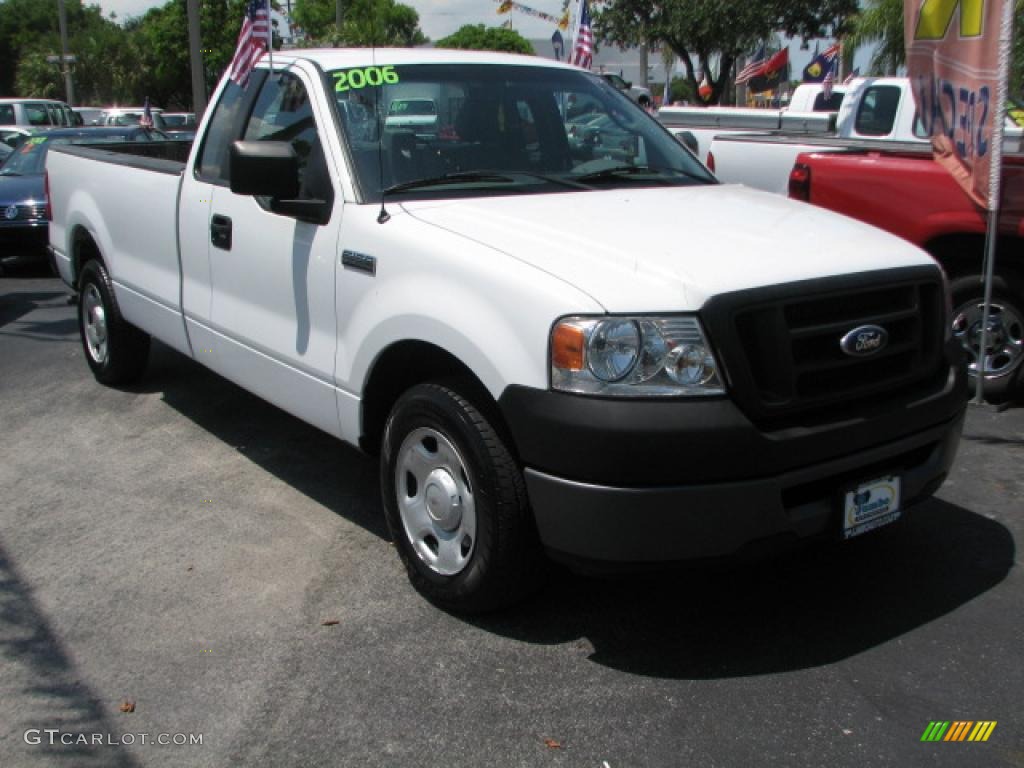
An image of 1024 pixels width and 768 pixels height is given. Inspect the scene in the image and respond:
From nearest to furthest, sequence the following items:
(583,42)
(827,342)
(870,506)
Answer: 1. (827,342)
2. (870,506)
3. (583,42)

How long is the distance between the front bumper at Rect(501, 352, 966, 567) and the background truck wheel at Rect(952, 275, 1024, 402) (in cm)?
339

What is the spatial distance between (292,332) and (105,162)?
2.75 meters

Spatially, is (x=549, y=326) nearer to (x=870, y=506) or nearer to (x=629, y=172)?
(x=870, y=506)

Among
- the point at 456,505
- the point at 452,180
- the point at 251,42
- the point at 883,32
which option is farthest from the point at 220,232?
the point at 883,32

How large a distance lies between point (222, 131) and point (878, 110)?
28.3 ft

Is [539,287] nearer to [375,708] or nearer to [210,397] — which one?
[375,708]

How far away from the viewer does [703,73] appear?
35906 mm

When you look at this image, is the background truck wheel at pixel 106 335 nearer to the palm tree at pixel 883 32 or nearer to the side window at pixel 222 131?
the side window at pixel 222 131

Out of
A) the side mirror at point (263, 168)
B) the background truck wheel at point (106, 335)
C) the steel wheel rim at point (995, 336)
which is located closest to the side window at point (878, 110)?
the steel wheel rim at point (995, 336)

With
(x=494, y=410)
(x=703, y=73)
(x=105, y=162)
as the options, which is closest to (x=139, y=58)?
(x=703, y=73)

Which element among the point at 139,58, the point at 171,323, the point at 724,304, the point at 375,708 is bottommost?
the point at 375,708

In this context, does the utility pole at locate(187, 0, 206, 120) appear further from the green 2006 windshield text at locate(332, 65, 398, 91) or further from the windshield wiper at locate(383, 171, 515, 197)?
the windshield wiper at locate(383, 171, 515, 197)

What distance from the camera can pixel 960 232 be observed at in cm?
637

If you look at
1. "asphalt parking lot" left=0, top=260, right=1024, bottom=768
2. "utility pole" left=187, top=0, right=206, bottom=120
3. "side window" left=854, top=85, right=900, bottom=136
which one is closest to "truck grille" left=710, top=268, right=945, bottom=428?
"asphalt parking lot" left=0, top=260, right=1024, bottom=768
